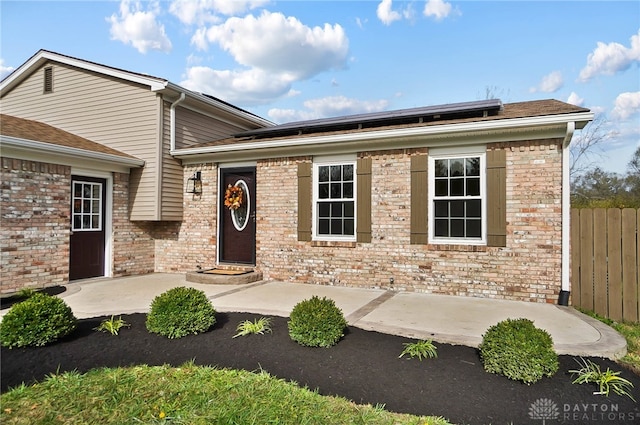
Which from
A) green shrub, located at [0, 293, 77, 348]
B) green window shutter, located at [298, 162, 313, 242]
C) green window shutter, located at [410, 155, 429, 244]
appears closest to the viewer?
green shrub, located at [0, 293, 77, 348]

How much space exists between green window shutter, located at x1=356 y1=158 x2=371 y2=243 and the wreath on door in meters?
2.94

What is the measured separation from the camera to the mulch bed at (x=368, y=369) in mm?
2650

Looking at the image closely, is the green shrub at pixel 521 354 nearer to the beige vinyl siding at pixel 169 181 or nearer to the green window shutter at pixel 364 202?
the green window shutter at pixel 364 202

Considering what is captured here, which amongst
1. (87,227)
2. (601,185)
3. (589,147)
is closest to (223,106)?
(87,227)

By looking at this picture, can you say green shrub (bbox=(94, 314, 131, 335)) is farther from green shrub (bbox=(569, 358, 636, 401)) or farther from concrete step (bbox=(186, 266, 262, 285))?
green shrub (bbox=(569, 358, 636, 401))

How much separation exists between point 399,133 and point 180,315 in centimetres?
482

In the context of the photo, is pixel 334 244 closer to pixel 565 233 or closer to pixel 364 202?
pixel 364 202

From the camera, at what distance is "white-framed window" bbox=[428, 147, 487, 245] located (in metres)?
6.59

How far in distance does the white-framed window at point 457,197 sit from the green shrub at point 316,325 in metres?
3.63

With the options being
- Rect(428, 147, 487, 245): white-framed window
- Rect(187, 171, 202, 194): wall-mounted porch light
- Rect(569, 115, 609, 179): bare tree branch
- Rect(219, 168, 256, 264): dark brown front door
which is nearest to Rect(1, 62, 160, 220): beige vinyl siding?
Rect(187, 171, 202, 194): wall-mounted porch light

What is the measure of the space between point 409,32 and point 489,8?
2.41m

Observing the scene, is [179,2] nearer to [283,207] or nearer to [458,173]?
[283,207]

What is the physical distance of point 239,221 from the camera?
883cm

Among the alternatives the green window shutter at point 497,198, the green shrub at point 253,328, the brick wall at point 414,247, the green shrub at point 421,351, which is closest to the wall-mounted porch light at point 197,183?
the brick wall at point 414,247
